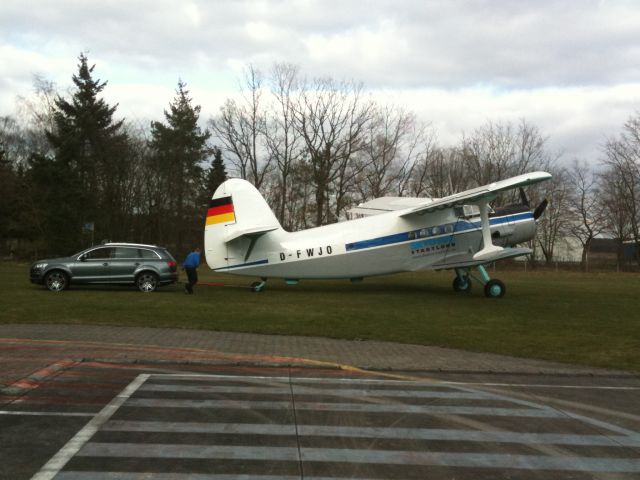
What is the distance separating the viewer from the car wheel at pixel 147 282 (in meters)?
19.8

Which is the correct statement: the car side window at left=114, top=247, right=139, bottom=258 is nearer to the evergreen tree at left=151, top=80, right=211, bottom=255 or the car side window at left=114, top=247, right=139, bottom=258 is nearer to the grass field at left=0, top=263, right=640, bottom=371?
the grass field at left=0, top=263, right=640, bottom=371

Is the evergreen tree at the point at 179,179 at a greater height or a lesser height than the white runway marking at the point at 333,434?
greater

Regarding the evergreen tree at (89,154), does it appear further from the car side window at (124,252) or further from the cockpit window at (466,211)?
the cockpit window at (466,211)

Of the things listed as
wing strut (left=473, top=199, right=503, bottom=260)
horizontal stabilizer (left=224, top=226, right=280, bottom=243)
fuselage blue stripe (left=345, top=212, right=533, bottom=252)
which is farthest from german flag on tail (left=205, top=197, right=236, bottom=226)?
wing strut (left=473, top=199, right=503, bottom=260)

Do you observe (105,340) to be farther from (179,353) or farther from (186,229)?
(186,229)

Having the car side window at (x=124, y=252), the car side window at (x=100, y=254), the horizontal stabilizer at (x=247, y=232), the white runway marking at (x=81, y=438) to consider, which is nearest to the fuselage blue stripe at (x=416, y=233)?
the horizontal stabilizer at (x=247, y=232)

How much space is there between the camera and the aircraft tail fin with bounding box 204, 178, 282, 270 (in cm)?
2014

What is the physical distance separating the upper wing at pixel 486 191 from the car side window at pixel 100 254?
440 inches

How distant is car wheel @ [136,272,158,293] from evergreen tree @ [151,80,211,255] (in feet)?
125

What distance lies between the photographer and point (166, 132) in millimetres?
58375

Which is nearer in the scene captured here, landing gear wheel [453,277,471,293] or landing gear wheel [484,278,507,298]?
landing gear wheel [484,278,507,298]

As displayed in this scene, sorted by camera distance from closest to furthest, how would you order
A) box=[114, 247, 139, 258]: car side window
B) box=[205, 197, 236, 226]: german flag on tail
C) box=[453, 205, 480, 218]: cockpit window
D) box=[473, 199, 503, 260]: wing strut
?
box=[473, 199, 503, 260]: wing strut, box=[114, 247, 139, 258]: car side window, box=[205, 197, 236, 226]: german flag on tail, box=[453, 205, 480, 218]: cockpit window

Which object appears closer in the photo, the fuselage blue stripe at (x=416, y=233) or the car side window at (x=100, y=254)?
the car side window at (x=100, y=254)

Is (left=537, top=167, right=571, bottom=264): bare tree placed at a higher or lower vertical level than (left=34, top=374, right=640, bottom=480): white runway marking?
higher
